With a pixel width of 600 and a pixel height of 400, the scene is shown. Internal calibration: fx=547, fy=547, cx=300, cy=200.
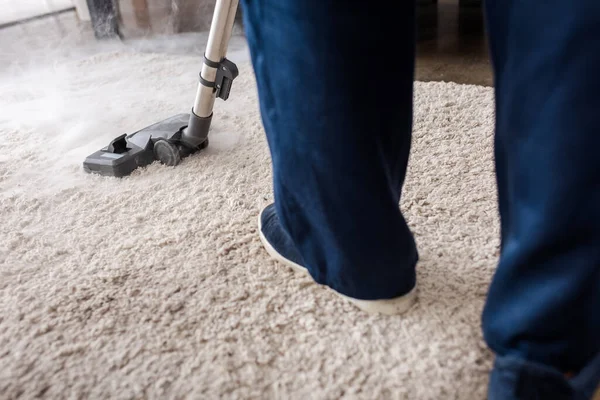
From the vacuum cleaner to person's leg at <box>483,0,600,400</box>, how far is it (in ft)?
1.94

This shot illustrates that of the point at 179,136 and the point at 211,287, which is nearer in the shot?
the point at 211,287

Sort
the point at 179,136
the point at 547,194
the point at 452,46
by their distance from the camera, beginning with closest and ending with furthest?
the point at 547,194 < the point at 179,136 < the point at 452,46

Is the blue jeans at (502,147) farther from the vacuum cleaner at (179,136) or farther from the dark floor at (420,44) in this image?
the dark floor at (420,44)

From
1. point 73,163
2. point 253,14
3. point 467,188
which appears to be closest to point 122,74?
point 73,163

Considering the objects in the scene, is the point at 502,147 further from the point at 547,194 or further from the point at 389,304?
the point at 389,304

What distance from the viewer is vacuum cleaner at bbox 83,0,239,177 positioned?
92cm

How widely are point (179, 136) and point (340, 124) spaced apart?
2.00 feet

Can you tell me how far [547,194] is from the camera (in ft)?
1.22

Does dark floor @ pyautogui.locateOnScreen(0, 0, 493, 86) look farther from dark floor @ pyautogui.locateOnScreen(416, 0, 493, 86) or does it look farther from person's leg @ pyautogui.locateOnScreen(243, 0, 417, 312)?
person's leg @ pyautogui.locateOnScreen(243, 0, 417, 312)

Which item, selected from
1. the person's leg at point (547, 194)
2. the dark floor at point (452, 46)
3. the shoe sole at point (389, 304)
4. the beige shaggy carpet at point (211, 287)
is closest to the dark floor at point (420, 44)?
the dark floor at point (452, 46)

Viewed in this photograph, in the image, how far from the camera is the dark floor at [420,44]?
145 cm

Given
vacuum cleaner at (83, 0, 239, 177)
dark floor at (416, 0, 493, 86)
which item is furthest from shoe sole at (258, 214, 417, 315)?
dark floor at (416, 0, 493, 86)

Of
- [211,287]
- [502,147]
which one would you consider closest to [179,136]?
[211,287]

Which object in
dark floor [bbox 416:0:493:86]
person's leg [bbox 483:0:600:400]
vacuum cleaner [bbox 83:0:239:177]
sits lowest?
dark floor [bbox 416:0:493:86]
